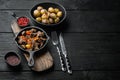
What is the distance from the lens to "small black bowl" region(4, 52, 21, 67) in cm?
148

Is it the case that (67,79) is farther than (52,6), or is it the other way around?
(52,6)

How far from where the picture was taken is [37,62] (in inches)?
59.3

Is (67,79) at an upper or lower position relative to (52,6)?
lower

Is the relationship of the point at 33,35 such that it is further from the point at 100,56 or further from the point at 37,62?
the point at 100,56

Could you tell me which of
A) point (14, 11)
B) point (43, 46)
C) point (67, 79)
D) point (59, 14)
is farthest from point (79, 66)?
point (14, 11)

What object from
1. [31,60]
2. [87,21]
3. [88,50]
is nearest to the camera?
[31,60]

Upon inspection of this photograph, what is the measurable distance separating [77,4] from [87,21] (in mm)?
145

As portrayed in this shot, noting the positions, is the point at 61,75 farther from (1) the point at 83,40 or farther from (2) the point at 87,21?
(2) the point at 87,21

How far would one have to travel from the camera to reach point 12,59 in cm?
149

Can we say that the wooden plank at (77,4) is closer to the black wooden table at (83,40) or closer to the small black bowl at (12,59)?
the black wooden table at (83,40)

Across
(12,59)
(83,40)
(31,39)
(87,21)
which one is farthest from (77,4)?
(12,59)

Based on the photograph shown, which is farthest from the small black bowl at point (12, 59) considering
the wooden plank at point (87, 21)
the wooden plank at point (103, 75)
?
the wooden plank at point (103, 75)

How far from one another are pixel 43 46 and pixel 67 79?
7.6 inches

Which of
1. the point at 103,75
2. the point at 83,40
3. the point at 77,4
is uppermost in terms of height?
the point at 77,4
